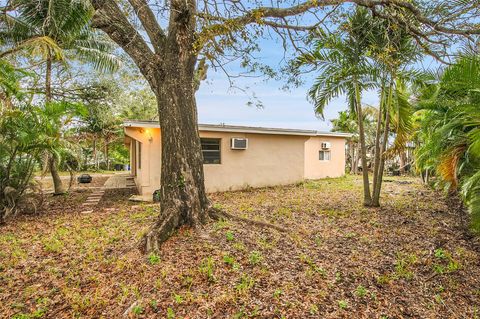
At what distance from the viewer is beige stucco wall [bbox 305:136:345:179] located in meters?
16.6

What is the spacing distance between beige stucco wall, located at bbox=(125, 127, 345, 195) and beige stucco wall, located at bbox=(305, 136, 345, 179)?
3.56 metres

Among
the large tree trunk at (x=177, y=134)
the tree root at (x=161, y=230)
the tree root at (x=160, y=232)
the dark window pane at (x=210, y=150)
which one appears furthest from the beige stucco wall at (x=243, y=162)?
the tree root at (x=160, y=232)

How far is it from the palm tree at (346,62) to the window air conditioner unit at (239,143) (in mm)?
4047

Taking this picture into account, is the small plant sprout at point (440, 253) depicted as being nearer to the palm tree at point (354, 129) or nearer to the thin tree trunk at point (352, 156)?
the palm tree at point (354, 129)

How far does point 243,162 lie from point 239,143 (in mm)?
862

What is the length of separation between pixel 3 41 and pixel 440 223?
13.9 m

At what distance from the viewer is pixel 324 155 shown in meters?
17.3

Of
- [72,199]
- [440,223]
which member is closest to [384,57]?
[440,223]

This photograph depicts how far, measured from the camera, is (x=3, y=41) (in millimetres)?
Answer: 10070

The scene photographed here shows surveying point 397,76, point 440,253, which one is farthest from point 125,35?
point 440,253

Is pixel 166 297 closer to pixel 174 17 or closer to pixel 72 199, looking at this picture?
pixel 174 17

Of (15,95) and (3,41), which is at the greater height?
(3,41)

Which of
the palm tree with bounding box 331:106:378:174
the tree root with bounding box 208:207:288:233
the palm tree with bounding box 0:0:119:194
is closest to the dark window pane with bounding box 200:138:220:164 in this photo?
the palm tree with bounding box 0:0:119:194

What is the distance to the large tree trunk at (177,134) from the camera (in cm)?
477
